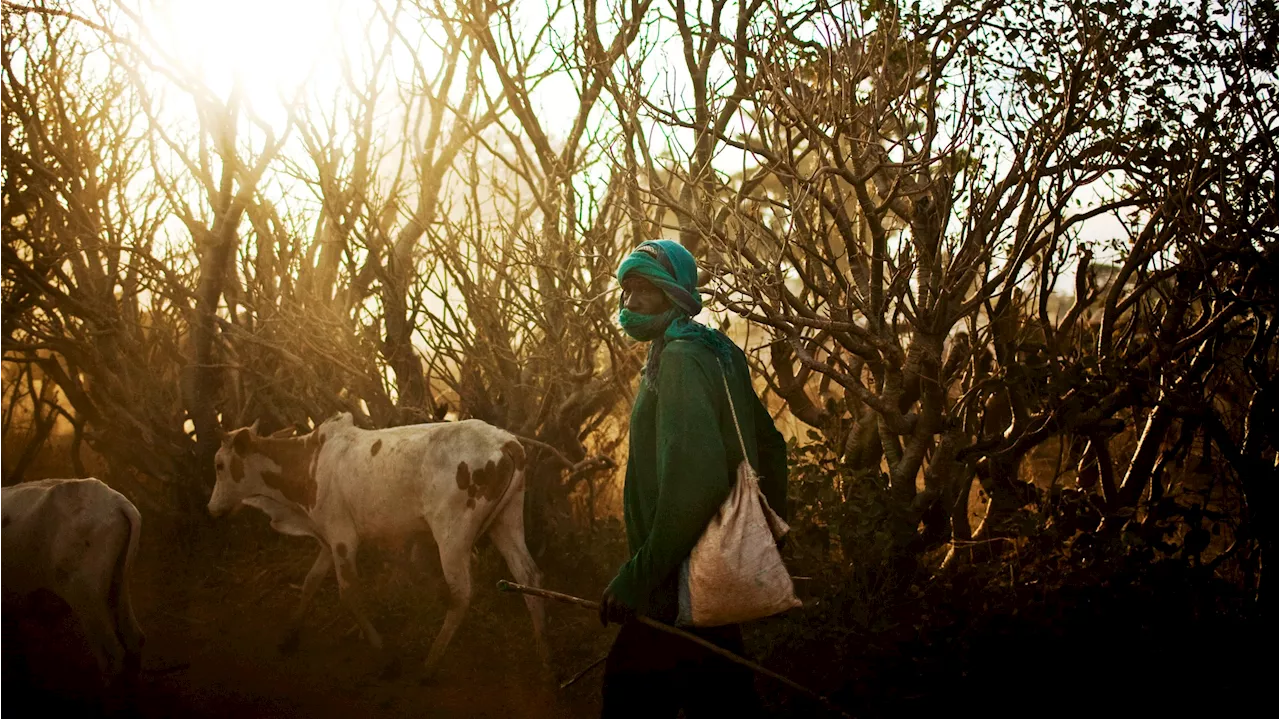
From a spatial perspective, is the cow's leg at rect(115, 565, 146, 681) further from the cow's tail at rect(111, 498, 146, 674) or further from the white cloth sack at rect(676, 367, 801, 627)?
the white cloth sack at rect(676, 367, 801, 627)

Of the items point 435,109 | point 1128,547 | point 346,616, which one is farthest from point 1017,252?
point 435,109

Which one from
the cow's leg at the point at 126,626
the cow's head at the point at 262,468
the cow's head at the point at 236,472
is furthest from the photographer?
the cow's head at the point at 236,472

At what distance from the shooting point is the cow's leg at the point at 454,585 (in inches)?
264

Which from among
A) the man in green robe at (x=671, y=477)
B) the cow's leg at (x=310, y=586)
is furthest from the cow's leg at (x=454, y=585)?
the man in green robe at (x=671, y=477)

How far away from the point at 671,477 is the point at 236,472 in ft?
19.6

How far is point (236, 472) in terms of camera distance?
8.13 metres

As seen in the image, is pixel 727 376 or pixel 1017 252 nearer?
pixel 727 376

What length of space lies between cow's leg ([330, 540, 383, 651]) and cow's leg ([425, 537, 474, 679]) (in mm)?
489

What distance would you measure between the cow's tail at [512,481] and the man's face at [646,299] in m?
3.68

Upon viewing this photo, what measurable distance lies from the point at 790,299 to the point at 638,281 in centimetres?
225

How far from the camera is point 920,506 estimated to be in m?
5.89

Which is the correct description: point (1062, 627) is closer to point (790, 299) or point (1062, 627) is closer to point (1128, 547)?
point (1128, 547)

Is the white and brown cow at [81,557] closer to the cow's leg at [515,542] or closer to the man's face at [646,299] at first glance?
the cow's leg at [515,542]

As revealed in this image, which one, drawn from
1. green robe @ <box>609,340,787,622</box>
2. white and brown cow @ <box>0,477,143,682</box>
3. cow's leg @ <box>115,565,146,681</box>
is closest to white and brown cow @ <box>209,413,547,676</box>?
cow's leg @ <box>115,565,146,681</box>
